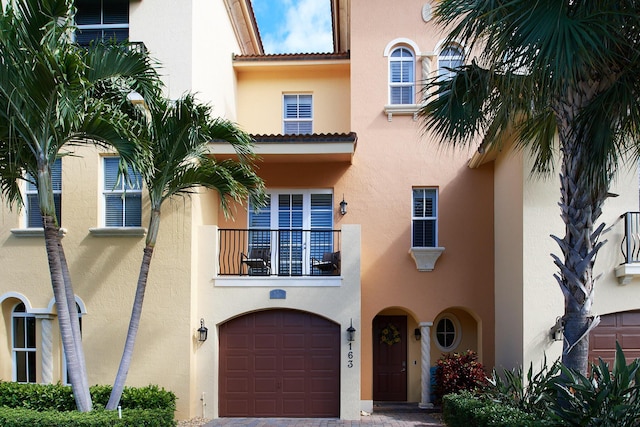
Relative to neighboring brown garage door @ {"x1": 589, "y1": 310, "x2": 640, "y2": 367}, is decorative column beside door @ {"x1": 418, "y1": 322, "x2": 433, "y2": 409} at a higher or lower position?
lower

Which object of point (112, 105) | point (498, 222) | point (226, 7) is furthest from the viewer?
point (226, 7)

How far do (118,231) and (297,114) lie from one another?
6.28 m

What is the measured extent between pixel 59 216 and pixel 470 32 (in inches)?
394

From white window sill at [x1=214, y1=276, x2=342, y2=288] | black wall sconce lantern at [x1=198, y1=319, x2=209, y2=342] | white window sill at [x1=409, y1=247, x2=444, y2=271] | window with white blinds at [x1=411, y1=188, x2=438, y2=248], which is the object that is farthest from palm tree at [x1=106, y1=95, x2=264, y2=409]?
window with white blinds at [x1=411, y1=188, x2=438, y2=248]

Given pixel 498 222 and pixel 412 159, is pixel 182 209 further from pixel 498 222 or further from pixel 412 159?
pixel 498 222

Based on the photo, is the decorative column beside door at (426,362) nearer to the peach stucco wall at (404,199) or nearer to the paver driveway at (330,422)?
the peach stucco wall at (404,199)

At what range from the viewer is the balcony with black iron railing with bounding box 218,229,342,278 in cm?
1359

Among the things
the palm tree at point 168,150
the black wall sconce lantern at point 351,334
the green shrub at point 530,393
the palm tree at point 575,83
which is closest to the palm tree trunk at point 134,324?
the palm tree at point 168,150

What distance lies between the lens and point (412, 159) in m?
14.8

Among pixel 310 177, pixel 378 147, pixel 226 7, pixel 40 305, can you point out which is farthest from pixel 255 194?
pixel 226 7

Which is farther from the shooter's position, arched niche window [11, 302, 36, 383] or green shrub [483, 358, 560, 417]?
arched niche window [11, 302, 36, 383]

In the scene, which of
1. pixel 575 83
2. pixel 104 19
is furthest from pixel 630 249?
pixel 104 19

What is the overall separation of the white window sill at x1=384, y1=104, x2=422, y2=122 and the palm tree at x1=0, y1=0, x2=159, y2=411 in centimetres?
690

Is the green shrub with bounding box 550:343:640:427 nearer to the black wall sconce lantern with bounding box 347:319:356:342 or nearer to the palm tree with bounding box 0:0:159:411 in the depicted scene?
the black wall sconce lantern with bounding box 347:319:356:342
